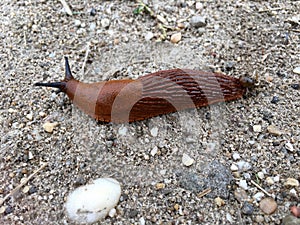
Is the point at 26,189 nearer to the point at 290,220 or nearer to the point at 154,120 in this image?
the point at 154,120

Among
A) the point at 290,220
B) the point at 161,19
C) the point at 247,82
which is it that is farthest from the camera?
the point at 161,19

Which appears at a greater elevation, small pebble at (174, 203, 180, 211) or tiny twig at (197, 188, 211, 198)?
tiny twig at (197, 188, 211, 198)

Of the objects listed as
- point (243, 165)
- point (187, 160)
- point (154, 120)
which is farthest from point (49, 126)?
point (243, 165)

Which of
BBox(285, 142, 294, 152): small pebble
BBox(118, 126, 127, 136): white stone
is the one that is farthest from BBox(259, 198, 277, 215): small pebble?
BBox(118, 126, 127, 136): white stone

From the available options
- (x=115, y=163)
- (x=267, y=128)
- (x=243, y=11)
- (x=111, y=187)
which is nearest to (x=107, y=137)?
(x=115, y=163)

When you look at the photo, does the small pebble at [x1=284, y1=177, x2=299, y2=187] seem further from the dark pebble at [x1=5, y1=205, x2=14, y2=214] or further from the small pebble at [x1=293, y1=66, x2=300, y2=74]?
the dark pebble at [x1=5, y1=205, x2=14, y2=214]

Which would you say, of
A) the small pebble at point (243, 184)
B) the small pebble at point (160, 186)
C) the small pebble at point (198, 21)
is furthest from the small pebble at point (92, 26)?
the small pebble at point (243, 184)

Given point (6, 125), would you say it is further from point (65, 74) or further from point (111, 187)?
point (111, 187)
